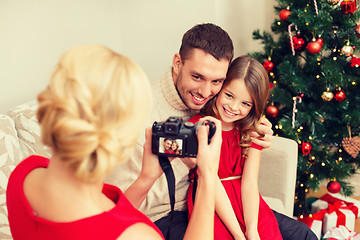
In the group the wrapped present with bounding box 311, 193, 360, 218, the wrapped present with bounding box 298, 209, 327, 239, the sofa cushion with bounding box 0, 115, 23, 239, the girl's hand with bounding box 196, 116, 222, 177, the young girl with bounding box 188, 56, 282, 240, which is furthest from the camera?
the wrapped present with bounding box 311, 193, 360, 218

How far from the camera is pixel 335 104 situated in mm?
2041

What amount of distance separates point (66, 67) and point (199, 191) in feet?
1.59

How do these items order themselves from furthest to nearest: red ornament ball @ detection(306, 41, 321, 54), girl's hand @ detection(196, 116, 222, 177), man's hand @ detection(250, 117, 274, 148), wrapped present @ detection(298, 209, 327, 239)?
wrapped present @ detection(298, 209, 327, 239) → red ornament ball @ detection(306, 41, 321, 54) → man's hand @ detection(250, 117, 274, 148) → girl's hand @ detection(196, 116, 222, 177)

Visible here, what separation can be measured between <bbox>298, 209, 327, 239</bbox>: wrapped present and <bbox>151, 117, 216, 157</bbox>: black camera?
1389mm

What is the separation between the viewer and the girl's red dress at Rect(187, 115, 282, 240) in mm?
1333

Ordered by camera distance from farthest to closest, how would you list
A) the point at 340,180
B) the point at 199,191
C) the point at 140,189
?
the point at 340,180 → the point at 140,189 → the point at 199,191

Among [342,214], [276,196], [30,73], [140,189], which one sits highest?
[30,73]

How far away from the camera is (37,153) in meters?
1.37

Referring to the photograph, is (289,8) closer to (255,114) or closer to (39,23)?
(255,114)

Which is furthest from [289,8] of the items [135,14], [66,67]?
[66,67]

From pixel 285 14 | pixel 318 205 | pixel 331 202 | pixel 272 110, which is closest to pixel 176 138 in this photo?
pixel 272 110

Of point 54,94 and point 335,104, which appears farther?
point 335,104

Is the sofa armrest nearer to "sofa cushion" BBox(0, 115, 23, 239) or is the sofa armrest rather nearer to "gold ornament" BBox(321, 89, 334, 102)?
"gold ornament" BBox(321, 89, 334, 102)

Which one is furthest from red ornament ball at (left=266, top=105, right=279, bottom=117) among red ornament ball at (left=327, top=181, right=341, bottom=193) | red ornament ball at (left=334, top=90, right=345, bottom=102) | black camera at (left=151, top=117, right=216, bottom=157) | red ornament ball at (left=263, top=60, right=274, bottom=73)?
black camera at (left=151, top=117, right=216, bottom=157)
